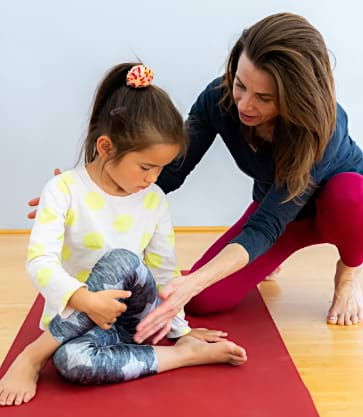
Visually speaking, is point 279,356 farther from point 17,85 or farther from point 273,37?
point 17,85

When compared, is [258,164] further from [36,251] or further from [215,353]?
[36,251]

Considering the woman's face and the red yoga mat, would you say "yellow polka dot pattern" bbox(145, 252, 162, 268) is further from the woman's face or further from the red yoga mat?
the woman's face

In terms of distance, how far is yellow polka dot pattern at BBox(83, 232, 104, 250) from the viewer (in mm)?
1489

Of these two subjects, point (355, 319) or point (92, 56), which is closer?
point (355, 319)

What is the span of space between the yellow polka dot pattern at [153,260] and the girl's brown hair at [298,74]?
357mm

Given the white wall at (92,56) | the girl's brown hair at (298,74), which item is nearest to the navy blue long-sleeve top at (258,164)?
the girl's brown hair at (298,74)

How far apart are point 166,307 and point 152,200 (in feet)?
0.88

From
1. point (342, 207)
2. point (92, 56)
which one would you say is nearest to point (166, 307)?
point (342, 207)

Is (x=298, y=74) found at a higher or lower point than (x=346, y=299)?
higher

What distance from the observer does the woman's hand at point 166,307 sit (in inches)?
54.3

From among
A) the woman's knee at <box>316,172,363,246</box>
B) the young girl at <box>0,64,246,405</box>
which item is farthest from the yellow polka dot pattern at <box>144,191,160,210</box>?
the woman's knee at <box>316,172,363,246</box>

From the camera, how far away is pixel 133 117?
4.62 feet

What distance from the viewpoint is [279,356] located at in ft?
5.19

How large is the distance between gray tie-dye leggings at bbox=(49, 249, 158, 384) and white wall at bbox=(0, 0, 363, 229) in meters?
0.99
